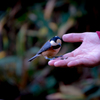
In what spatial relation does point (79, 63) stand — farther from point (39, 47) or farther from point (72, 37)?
point (39, 47)

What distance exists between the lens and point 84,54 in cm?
147

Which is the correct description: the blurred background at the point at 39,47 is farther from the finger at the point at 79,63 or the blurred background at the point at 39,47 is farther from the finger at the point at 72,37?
the finger at the point at 79,63

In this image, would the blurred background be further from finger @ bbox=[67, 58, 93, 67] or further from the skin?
finger @ bbox=[67, 58, 93, 67]

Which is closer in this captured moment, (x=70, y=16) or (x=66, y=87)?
(x=66, y=87)

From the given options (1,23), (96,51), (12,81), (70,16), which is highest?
(1,23)

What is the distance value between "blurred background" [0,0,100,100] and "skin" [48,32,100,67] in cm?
84

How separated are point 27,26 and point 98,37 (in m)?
1.60

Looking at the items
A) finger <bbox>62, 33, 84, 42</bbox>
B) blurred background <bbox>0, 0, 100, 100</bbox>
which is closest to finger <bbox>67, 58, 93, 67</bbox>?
finger <bbox>62, 33, 84, 42</bbox>

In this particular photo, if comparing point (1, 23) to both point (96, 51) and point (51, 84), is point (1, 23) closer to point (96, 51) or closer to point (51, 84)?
point (51, 84)

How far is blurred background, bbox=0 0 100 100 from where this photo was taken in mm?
2453

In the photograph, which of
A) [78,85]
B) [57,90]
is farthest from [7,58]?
[78,85]

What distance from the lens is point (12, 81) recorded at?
249 cm

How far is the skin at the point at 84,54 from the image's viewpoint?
1.23m

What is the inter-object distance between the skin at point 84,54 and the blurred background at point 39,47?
2.77 feet
